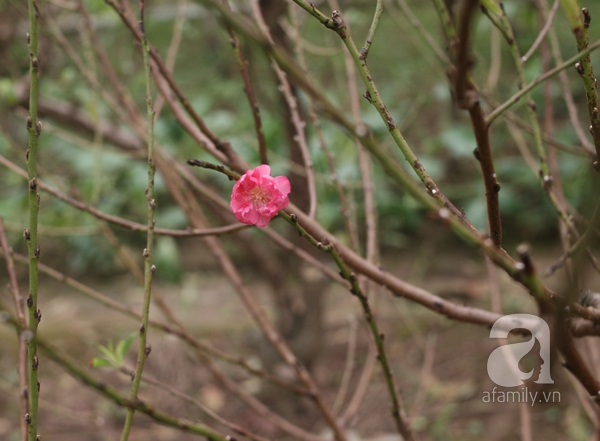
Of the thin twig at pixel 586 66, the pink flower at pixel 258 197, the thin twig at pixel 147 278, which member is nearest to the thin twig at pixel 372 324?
the pink flower at pixel 258 197

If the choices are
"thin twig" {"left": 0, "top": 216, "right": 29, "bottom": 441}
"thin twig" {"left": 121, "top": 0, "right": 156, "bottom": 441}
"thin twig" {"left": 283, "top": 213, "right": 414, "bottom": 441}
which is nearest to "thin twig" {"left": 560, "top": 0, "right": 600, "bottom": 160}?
"thin twig" {"left": 283, "top": 213, "right": 414, "bottom": 441}

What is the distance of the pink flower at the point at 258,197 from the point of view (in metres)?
0.57

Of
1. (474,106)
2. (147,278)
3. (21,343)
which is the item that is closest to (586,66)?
(474,106)

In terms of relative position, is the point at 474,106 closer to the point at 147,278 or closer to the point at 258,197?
the point at 258,197

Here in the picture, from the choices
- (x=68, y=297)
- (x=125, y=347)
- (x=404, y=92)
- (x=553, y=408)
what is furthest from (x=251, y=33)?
(x=404, y=92)

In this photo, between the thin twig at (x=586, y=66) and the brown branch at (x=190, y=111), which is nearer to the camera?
the thin twig at (x=586, y=66)

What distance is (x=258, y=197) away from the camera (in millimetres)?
588

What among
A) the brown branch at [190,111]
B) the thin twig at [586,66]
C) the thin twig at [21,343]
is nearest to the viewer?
the thin twig at [586,66]

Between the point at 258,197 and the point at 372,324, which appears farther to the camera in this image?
the point at 372,324

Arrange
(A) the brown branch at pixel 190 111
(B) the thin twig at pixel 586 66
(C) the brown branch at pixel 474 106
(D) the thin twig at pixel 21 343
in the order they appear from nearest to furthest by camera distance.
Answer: (C) the brown branch at pixel 474 106 → (B) the thin twig at pixel 586 66 → (D) the thin twig at pixel 21 343 → (A) the brown branch at pixel 190 111

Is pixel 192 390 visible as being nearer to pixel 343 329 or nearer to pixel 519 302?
pixel 343 329

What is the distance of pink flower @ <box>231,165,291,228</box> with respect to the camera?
57 centimetres

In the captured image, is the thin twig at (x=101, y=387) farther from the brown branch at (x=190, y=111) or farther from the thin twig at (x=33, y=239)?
the brown branch at (x=190, y=111)

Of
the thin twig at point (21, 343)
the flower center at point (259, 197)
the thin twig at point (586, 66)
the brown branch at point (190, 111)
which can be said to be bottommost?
the thin twig at point (21, 343)
